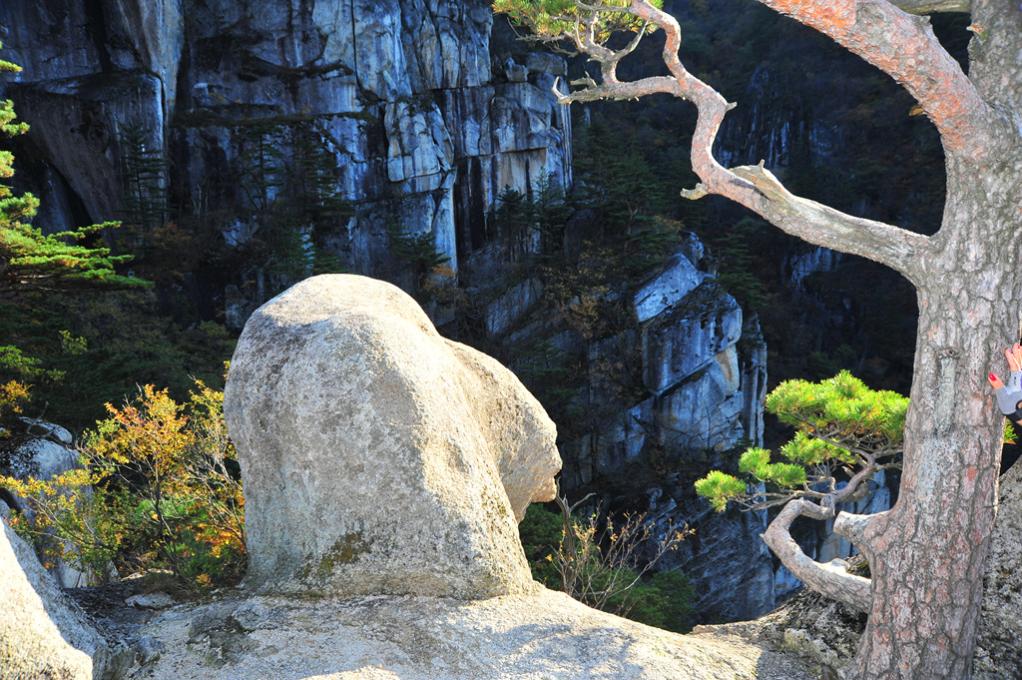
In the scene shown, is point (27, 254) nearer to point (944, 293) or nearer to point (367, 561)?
point (367, 561)

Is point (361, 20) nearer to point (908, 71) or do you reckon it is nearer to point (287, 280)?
point (287, 280)

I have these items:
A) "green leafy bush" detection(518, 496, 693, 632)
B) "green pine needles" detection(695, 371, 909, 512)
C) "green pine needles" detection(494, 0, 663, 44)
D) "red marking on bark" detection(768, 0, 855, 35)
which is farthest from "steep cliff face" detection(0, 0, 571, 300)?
"red marking on bark" detection(768, 0, 855, 35)

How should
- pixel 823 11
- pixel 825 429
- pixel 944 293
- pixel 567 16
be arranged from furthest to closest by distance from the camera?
pixel 567 16 → pixel 825 429 → pixel 944 293 → pixel 823 11

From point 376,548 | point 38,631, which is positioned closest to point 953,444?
point 376,548

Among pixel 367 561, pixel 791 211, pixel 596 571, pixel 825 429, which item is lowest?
pixel 596 571

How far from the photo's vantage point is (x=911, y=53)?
3.82 metres

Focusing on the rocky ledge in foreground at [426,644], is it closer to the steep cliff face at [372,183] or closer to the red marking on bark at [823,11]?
the red marking on bark at [823,11]

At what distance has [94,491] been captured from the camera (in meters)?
7.89

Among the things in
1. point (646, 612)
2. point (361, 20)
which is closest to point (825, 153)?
point (361, 20)

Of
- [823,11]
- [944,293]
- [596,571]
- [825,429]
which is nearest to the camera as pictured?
[823,11]

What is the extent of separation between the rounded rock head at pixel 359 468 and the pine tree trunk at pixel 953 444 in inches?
89.4

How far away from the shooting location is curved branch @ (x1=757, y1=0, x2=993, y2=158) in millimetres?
3762

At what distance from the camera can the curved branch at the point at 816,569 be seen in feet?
15.7

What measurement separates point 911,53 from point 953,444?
2.09m
